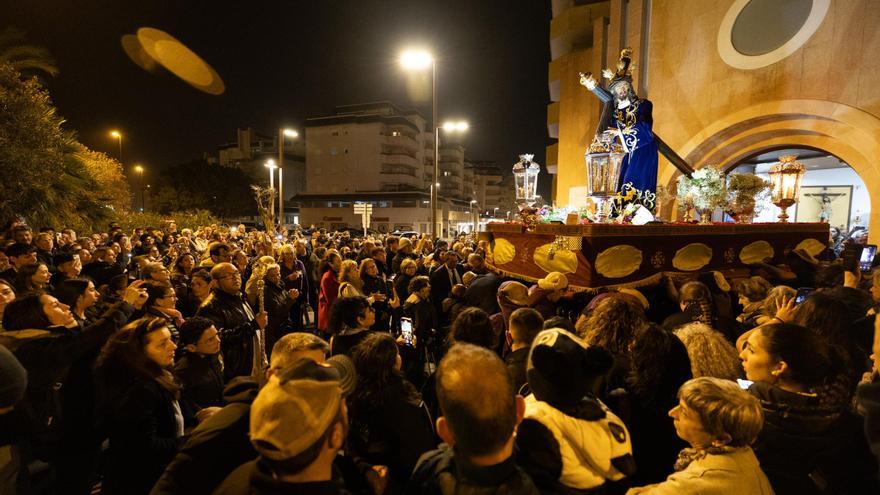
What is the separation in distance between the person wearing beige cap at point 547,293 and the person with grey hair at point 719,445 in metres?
2.67

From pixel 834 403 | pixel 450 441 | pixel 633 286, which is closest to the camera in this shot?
pixel 450 441

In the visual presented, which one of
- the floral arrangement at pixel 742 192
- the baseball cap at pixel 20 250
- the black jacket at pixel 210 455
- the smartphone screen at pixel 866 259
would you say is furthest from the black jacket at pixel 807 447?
the smartphone screen at pixel 866 259

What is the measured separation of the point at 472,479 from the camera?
1.43 metres

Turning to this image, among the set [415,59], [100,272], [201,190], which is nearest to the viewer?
[100,272]

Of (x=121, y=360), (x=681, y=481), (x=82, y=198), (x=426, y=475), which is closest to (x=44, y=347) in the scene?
(x=121, y=360)

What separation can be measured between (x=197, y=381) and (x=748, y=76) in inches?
640

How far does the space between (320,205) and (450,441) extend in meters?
60.5

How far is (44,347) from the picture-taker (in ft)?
9.18

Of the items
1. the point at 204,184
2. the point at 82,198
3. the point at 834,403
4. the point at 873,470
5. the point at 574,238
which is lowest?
the point at 873,470

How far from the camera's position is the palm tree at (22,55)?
14570 mm

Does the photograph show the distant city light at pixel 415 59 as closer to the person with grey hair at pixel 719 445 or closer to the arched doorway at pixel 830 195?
the person with grey hair at pixel 719 445

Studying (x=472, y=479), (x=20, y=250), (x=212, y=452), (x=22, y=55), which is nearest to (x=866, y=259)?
(x=472, y=479)

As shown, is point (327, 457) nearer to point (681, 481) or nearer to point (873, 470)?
point (681, 481)

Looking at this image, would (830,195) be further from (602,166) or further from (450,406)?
(450,406)
